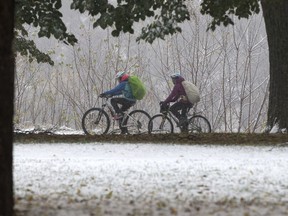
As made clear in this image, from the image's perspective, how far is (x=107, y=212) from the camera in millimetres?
4742

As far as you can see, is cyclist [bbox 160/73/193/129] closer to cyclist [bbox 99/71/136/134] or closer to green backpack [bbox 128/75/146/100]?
green backpack [bbox 128/75/146/100]

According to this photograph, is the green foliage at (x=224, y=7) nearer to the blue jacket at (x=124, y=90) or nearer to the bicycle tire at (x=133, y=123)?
the blue jacket at (x=124, y=90)

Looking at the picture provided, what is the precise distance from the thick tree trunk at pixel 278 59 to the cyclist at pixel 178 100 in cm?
265

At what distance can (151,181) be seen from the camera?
21.4 feet

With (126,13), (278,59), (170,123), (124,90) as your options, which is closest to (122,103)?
(124,90)

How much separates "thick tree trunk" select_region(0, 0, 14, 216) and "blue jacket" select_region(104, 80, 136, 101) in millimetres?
10491

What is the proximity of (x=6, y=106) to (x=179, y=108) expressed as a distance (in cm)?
1139

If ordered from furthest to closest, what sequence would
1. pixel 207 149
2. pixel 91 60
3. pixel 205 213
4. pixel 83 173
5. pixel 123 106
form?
pixel 91 60 → pixel 123 106 → pixel 207 149 → pixel 83 173 → pixel 205 213

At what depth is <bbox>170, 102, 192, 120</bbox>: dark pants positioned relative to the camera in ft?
50.0

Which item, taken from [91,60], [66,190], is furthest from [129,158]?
[91,60]

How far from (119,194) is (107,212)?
2.84 ft

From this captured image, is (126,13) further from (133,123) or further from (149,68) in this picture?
(149,68)

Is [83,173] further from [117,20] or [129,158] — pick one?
[117,20]

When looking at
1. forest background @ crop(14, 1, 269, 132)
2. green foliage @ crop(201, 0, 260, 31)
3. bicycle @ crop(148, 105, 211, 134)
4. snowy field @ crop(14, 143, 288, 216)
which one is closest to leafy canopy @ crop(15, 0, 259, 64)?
green foliage @ crop(201, 0, 260, 31)
